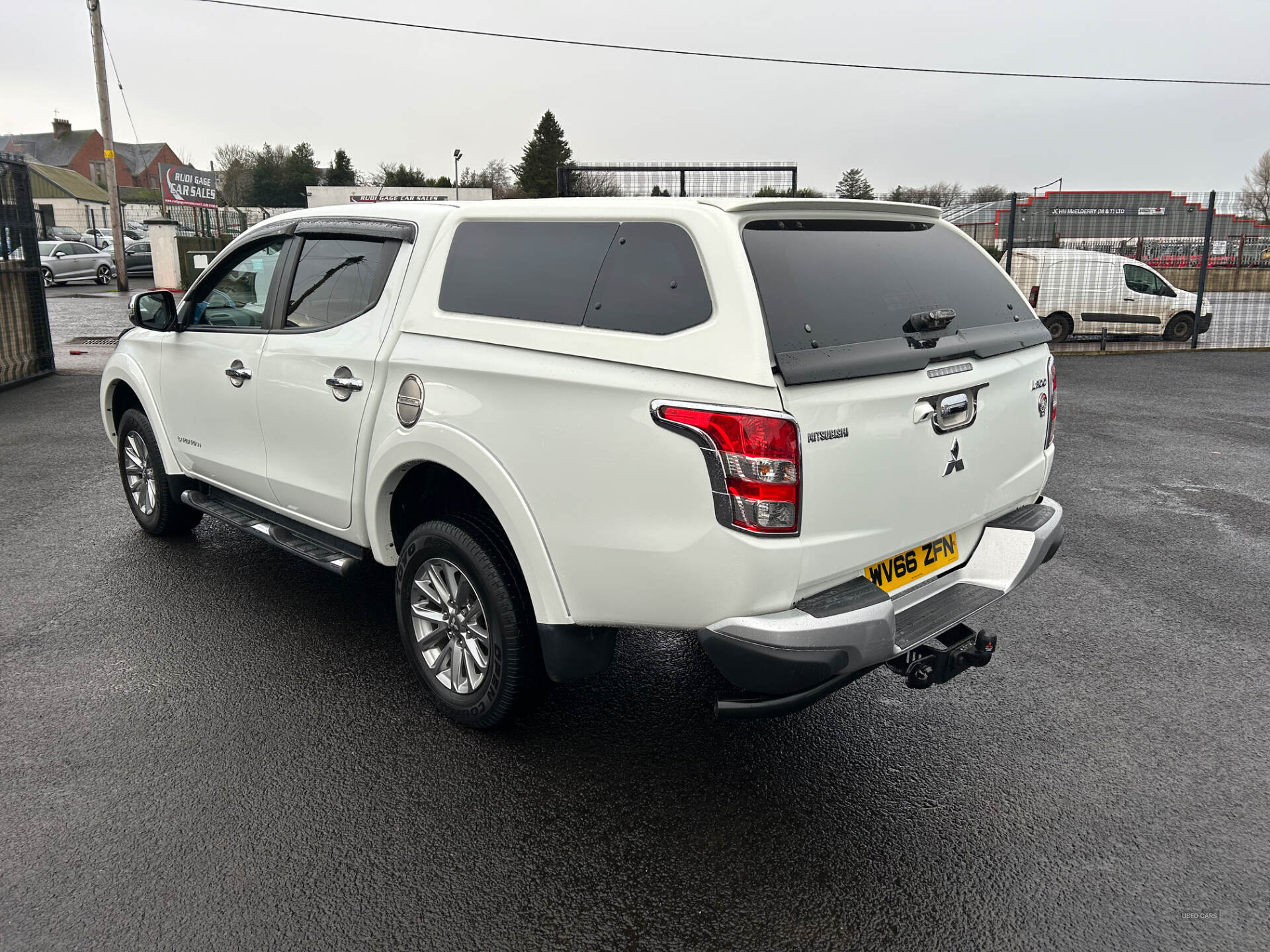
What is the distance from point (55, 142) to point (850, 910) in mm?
113337

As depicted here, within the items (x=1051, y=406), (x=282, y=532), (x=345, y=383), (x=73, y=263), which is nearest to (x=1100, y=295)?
(x=1051, y=406)

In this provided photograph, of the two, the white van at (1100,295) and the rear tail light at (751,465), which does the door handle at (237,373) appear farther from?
the white van at (1100,295)

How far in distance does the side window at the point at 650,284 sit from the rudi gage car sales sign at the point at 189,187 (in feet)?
142

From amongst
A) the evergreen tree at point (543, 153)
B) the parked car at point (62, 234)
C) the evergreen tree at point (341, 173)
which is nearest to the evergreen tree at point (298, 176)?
the evergreen tree at point (341, 173)

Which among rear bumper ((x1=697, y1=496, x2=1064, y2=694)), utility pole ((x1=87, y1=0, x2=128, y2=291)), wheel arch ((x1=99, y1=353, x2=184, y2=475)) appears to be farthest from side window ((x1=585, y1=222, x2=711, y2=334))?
utility pole ((x1=87, y1=0, x2=128, y2=291))

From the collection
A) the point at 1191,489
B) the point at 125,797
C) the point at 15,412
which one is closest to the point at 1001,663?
the point at 125,797

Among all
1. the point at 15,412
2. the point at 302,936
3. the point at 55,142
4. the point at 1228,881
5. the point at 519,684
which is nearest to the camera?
the point at 302,936

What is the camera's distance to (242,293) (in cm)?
479

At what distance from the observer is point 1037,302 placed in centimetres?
1711

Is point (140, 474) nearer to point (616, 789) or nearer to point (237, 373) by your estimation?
point (237, 373)

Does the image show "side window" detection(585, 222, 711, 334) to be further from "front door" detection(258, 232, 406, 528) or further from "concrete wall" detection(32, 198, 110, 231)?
"concrete wall" detection(32, 198, 110, 231)

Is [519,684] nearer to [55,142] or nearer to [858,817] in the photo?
[858,817]

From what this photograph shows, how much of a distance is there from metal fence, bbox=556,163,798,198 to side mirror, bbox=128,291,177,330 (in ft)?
19.9

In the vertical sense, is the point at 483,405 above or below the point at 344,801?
above
